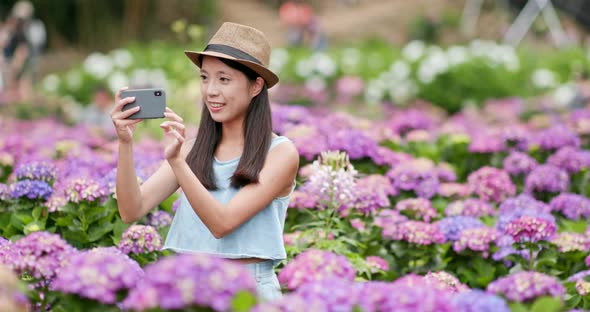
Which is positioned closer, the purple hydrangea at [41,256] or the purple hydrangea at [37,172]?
the purple hydrangea at [41,256]

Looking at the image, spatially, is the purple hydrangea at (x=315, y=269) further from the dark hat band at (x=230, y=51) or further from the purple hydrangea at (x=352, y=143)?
the purple hydrangea at (x=352, y=143)

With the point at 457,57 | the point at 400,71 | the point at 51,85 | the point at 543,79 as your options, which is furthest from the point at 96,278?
the point at 51,85

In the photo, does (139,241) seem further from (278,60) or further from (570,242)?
(278,60)

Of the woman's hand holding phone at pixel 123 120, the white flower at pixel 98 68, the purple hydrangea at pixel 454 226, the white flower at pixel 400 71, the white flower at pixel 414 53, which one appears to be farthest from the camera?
the white flower at pixel 98 68

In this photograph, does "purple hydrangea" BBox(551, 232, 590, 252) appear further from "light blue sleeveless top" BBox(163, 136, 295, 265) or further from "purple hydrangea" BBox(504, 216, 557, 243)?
"light blue sleeveless top" BBox(163, 136, 295, 265)

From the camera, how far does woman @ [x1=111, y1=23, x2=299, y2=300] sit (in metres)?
2.58

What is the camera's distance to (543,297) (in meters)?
2.02

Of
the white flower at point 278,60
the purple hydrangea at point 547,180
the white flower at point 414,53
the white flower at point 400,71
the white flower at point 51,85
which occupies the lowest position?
the white flower at point 51,85

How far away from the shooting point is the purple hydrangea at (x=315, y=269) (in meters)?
2.04

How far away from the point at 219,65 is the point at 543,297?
1223 mm

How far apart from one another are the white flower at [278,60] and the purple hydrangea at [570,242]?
7.65m

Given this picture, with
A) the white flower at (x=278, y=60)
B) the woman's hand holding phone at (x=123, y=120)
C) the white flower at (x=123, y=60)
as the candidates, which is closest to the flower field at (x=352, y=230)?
the woman's hand holding phone at (x=123, y=120)

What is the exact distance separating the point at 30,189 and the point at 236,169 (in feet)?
4.17

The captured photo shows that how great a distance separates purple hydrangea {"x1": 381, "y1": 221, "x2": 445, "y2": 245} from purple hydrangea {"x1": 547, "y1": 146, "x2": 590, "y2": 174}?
1.65m
